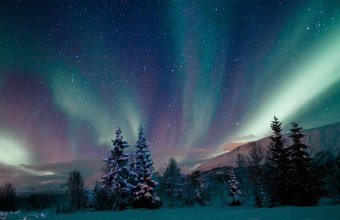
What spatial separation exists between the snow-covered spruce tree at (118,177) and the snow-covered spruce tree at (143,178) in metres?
1.86

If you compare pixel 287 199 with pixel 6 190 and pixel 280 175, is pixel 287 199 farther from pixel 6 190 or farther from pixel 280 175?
pixel 6 190

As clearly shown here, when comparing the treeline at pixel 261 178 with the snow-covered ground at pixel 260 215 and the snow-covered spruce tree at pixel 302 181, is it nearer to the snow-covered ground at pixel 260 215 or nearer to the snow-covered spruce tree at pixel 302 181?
the snow-covered spruce tree at pixel 302 181

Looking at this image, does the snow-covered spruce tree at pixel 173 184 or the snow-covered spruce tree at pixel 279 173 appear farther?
the snow-covered spruce tree at pixel 173 184

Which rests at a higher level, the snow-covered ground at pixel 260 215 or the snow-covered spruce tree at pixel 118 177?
the snow-covered spruce tree at pixel 118 177

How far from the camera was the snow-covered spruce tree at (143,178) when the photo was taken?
145 feet

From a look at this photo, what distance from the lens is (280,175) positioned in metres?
39.8

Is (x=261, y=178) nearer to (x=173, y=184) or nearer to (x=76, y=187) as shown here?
(x=173, y=184)

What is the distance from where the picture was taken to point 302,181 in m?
37.2

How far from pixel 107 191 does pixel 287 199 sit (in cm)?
2864

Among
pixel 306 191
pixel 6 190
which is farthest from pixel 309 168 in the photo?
pixel 6 190

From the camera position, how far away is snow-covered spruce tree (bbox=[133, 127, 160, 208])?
44312 mm

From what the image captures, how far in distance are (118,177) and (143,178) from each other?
14.1 ft

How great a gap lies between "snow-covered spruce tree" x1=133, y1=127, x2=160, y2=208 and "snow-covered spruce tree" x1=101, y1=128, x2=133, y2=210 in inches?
73.1

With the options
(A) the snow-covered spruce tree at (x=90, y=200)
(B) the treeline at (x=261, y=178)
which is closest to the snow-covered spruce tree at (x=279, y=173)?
(B) the treeline at (x=261, y=178)
